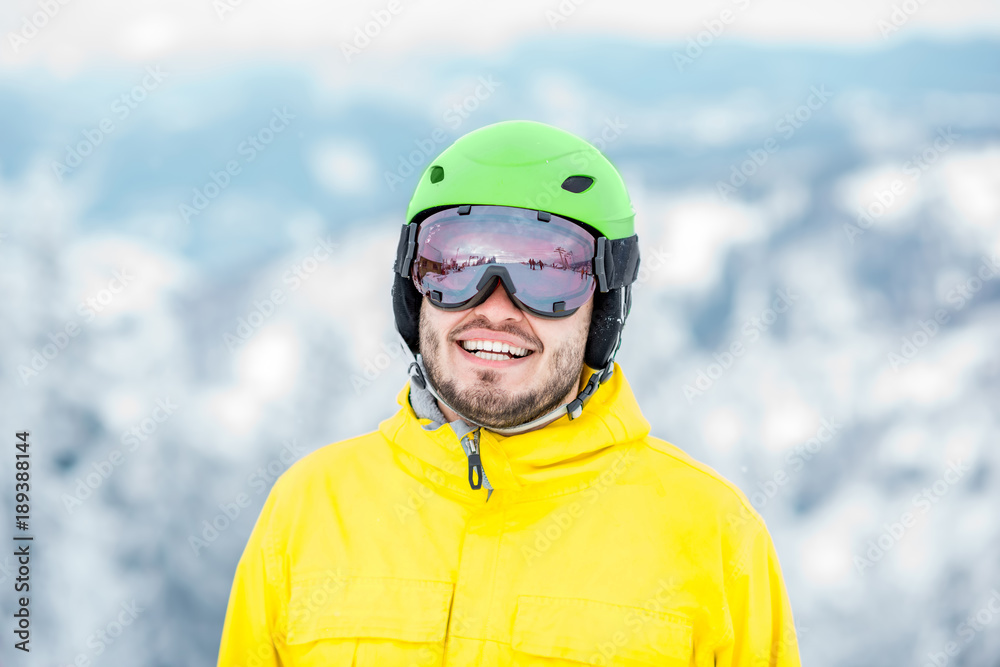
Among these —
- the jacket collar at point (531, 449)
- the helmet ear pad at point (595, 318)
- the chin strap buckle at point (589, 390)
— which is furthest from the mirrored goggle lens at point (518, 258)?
the jacket collar at point (531, 449)

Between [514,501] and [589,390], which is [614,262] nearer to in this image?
[589,390]

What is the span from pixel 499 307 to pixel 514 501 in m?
0.53

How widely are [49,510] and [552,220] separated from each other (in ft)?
Result: 14.8

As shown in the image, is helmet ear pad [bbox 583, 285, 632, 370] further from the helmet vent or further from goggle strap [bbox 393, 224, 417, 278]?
goggle strap [bbox 393, 224, 417, 278]

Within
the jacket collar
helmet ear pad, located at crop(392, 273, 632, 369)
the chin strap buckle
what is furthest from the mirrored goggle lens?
the jacket collar

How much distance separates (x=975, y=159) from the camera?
19.4ft

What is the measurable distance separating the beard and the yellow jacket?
56 millimetres

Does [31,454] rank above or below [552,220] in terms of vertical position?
below

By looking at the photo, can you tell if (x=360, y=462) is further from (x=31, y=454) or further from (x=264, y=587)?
(x=31, y=454)

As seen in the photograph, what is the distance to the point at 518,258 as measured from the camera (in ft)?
6.73

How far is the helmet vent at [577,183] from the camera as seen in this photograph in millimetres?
2168

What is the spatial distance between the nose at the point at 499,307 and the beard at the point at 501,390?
28 mm

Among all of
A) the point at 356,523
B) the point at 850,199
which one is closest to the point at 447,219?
the point at 356,523

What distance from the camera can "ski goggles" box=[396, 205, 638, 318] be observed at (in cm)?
204
